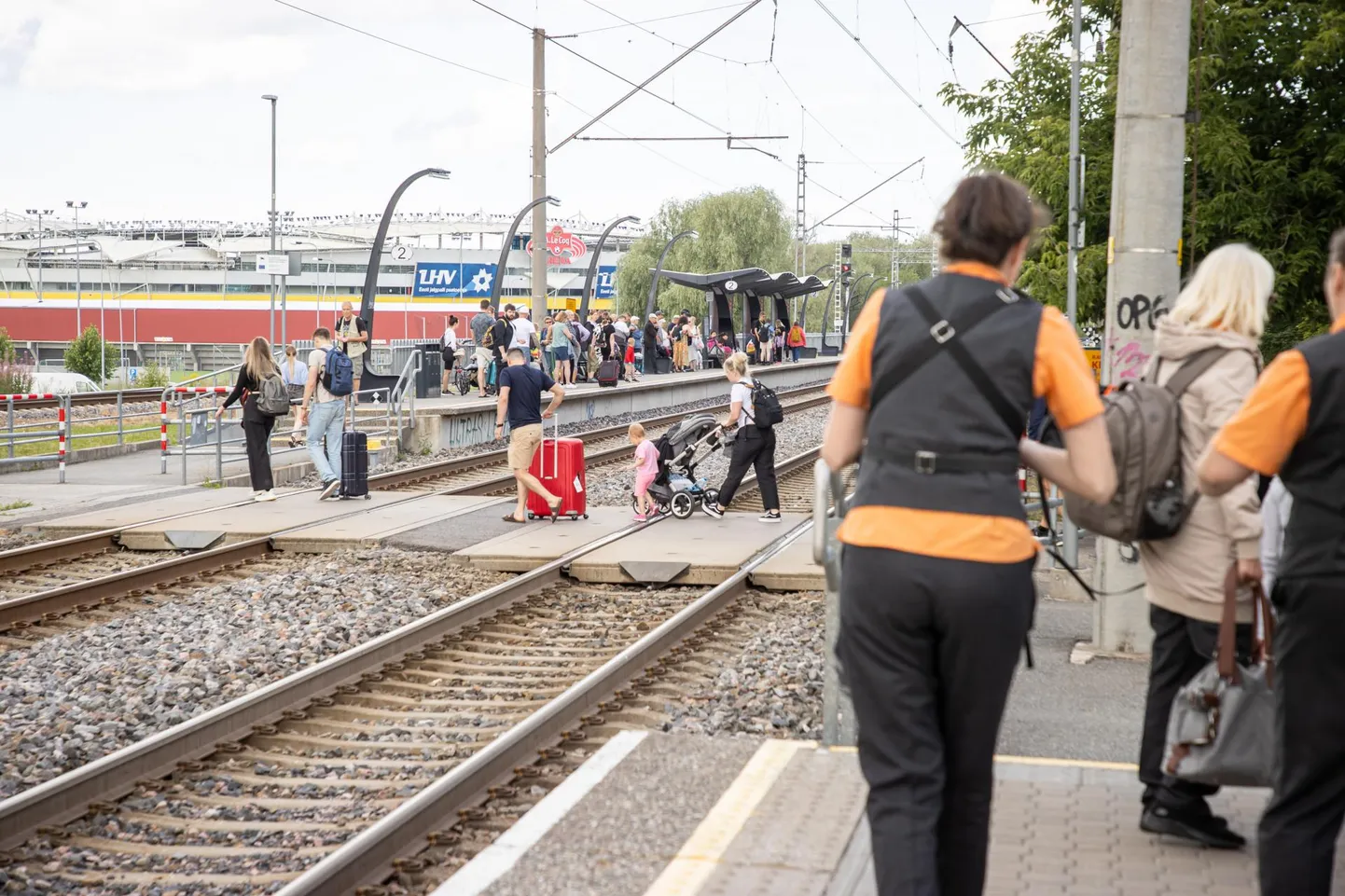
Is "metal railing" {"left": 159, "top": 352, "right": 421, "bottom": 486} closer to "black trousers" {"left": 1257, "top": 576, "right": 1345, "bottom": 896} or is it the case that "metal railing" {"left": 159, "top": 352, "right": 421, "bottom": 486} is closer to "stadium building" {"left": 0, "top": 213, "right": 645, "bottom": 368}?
"black trousers" {"left": 1257, "top": 576, "right": 1345, "bottom": 896}

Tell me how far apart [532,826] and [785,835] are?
2.72 ft

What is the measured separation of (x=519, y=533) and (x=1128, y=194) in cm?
787

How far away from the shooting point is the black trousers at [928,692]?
10.7ft

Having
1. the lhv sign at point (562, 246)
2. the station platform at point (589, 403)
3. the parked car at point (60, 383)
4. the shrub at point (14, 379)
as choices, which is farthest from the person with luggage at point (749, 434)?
the parked car at point (60, 383)

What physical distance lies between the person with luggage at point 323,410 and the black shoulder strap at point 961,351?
13.8 m

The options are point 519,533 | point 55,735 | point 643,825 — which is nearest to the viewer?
point 643,825

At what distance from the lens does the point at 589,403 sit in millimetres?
30766

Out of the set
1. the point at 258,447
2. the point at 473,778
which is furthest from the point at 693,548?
the point at 473,778

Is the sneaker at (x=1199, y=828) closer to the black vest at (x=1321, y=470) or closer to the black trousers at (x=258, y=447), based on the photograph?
the black vest at (x=1321, y=470)

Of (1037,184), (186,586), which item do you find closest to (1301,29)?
(1037,184)

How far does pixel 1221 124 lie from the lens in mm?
15516

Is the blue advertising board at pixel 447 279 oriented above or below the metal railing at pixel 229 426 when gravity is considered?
above

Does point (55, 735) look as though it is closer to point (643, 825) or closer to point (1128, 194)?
point (643, 825)

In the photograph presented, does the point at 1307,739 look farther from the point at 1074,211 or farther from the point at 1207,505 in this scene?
the point at 1074,211
